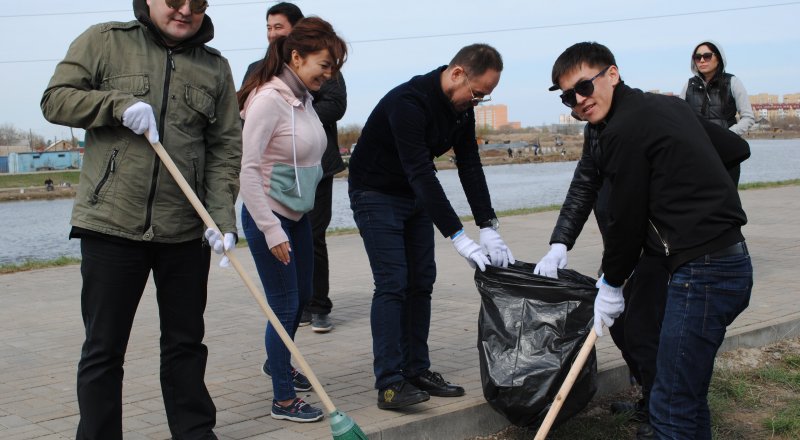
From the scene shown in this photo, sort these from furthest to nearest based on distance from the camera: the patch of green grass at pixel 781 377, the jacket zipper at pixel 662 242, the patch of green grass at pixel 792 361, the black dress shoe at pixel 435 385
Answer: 1. the patch of green grass at pixel 792 361
2. the patch of green grass at pixel 781 377
3. the black dress shoe at pixel 435 385
4. the jacket zipper at pixel 662 242

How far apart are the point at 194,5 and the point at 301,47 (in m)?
0.77

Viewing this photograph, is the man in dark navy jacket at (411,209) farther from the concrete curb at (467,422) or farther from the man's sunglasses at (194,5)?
the man's sunglasses at (194,5)

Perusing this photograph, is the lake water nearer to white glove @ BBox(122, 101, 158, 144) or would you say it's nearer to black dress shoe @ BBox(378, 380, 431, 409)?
black dress shoe @ BBox(378, 380, 431, 409)

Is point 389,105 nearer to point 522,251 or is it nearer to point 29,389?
point 29,389

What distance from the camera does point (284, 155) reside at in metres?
4.17

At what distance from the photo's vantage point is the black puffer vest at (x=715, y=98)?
23.0 ft

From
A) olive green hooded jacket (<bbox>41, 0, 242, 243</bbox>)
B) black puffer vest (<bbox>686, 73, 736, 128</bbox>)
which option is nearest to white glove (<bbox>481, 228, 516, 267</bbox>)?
olive green hooded jacket (<bbox>41, 0, 242, 243</bbox>)

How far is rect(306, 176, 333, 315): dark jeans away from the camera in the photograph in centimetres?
603

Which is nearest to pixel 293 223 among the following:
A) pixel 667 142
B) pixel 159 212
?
pixel 159 212

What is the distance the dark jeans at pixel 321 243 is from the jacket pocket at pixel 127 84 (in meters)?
2.57

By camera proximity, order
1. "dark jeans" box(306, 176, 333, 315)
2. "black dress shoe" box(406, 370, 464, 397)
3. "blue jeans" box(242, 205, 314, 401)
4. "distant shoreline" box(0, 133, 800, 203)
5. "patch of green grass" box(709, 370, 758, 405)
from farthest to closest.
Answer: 1. "distant shoreline" box(0, 133, 800, 203)
2. "dark jeans" box(306, 176, 333, 315)
3. "patch of green grass" box(709, 370, 758, 405)
4. "black dress shoe" box(406, 370, 464, 397)
5. "blue jeans" box(242, 205, 314, 401)

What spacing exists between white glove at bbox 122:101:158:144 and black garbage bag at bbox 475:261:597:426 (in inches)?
67.3

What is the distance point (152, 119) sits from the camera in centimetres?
330

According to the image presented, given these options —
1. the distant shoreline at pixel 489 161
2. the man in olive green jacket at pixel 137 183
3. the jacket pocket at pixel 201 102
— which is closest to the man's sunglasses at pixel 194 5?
the man in olive green jacket at pixel 137 183
